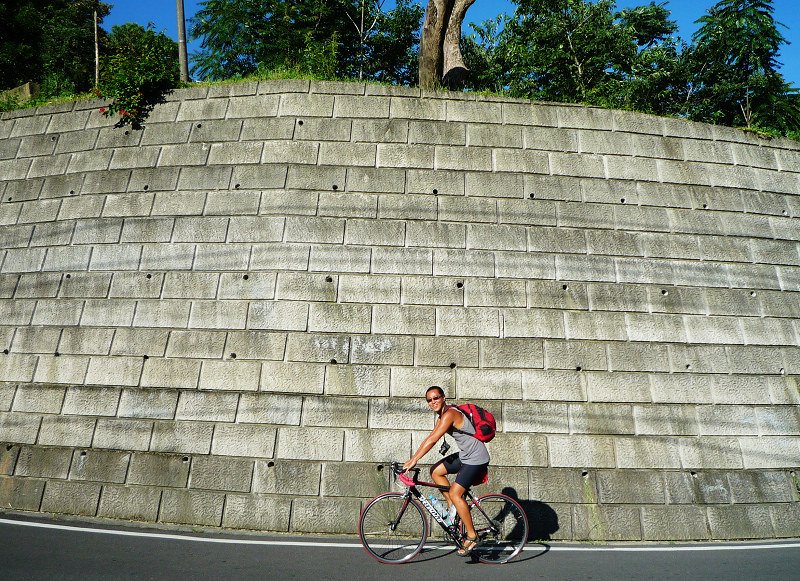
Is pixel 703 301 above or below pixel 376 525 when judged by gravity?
above

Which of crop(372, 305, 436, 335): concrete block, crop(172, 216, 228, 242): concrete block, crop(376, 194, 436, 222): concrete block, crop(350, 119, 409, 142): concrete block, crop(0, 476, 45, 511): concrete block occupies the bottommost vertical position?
crop(0, 476, 45, 511): concrete block

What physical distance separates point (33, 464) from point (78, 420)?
720 mm

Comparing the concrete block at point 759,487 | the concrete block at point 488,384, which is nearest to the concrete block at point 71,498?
the concrete block at point 488,384

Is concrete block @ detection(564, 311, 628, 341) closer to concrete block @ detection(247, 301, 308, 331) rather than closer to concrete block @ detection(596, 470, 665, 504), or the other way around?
concrete block @ detection(596, 470, 665, 504)

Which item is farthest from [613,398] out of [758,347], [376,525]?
[376,525]

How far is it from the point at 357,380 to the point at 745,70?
44.1 ft

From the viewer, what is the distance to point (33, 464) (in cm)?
679

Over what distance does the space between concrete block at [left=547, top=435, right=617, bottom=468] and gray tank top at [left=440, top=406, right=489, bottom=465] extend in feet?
6.27

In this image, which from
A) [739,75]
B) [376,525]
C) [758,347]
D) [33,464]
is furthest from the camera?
[739,75]

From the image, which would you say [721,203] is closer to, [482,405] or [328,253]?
[482,405]

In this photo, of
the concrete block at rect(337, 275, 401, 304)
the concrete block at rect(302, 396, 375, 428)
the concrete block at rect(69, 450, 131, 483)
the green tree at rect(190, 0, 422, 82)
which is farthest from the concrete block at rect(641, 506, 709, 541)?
the green tree at rect(190, 0, 422, 82)

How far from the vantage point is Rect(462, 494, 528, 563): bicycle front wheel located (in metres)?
5.40

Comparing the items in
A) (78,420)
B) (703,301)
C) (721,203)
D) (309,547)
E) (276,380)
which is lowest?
(309,547)

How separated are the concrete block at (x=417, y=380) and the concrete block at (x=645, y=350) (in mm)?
2259
